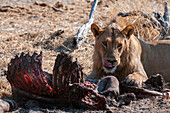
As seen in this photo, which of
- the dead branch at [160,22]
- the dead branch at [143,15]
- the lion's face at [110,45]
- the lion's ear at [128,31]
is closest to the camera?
the lion's face at [110,45]

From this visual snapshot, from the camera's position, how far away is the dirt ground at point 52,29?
4091mm

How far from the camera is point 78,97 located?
9.96 ft

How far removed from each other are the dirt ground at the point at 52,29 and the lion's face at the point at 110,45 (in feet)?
2.64

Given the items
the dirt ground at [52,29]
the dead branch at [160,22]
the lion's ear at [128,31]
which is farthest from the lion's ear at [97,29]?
the dead branch at [160,22]

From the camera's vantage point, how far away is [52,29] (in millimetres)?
Answer: 8664

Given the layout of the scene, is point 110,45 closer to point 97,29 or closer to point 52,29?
point 97,29

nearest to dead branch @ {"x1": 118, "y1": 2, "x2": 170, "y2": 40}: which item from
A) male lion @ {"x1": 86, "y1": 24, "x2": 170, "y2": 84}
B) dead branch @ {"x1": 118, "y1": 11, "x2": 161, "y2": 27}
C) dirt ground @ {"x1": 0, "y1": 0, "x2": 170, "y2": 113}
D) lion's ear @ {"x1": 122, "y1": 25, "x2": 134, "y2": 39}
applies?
dead branch @ {"x1": 118, "y1": 11, "x2": 161, "y2": 27}

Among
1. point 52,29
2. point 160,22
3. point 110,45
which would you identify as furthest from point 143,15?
point 110,45

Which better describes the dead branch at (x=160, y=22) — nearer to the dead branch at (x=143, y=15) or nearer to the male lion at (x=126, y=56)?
the dead branch at (x=143, y=15)

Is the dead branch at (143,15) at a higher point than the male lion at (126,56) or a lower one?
higher

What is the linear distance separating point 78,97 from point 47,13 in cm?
804

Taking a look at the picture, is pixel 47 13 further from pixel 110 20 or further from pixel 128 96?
pixel 128 96

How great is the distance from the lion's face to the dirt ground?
804mm

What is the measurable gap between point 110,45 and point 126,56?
0.48 metres
